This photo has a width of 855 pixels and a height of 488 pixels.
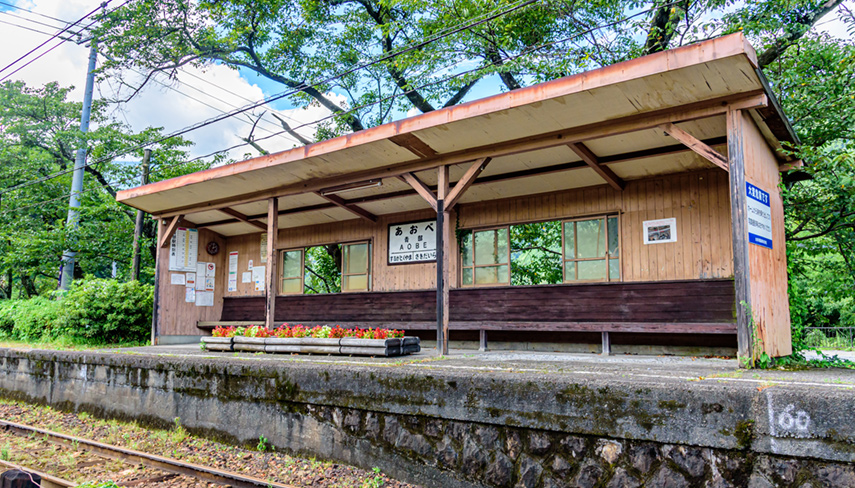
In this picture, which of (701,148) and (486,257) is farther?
(486,257)

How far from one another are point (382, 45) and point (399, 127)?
1325 cm

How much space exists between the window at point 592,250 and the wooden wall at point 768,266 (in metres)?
2.63

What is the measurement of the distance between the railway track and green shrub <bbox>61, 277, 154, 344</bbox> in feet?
16.7

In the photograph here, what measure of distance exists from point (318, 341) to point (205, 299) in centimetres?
732

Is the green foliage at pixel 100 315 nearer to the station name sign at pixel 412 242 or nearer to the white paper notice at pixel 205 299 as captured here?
the white paper notice at pixel 205 299

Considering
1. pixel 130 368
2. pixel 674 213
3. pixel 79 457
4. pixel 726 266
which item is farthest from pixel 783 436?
pixel 130 368

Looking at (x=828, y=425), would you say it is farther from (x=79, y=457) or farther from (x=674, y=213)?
(x=79, y=457)

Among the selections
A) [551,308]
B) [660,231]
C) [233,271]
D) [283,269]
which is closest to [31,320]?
[233,271]

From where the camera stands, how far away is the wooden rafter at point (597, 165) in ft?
27.3

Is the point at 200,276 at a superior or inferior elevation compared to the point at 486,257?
inferior

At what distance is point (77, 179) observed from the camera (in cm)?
2027

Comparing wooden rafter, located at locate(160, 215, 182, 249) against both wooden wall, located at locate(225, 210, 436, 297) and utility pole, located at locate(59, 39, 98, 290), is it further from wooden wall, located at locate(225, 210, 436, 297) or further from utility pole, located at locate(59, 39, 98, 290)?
utility pole, located at locate(59, 39, 98, 290)

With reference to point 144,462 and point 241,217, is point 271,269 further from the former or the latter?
point 144,462

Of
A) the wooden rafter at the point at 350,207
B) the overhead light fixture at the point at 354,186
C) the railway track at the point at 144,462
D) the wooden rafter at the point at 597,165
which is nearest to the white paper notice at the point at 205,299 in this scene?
the wooden rafter at the point at 350,207
